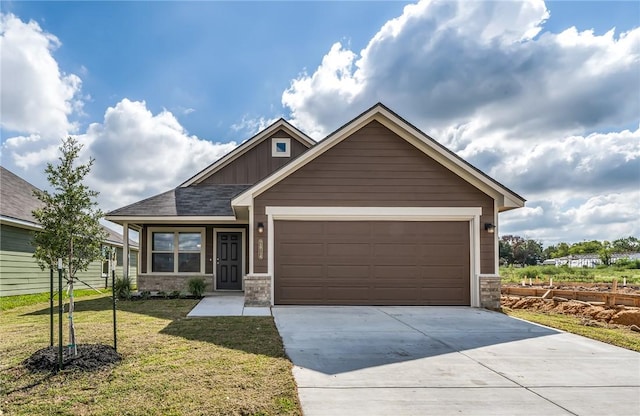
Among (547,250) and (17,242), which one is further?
(547,250)

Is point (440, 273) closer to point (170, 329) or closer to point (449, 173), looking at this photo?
point (449, 173)

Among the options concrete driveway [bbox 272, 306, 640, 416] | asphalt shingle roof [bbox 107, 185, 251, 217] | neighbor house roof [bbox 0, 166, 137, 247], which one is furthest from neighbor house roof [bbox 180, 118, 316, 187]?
concrete driveway [bbox 272, 306, 640, 416]

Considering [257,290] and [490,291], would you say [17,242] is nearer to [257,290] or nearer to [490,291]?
[257,290]

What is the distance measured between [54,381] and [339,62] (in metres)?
12.2

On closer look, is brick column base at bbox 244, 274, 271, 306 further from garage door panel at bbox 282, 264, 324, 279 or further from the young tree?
the young tree

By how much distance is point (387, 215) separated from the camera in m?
10.7

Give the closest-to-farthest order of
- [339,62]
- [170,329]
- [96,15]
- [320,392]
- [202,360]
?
1. [320,392]
2. [202,360]
3. [170,329]
4. [96,15]
5. [339,62]

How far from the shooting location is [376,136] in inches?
427

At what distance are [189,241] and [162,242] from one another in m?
0.92

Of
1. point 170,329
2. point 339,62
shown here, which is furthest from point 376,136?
point 170,329

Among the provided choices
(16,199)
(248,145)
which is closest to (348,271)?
(248,145)

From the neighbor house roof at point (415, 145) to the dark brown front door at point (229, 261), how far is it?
4209mm

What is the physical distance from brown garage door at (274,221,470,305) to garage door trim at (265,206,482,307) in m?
0.13

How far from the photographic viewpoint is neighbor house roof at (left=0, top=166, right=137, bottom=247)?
40.8 feet
